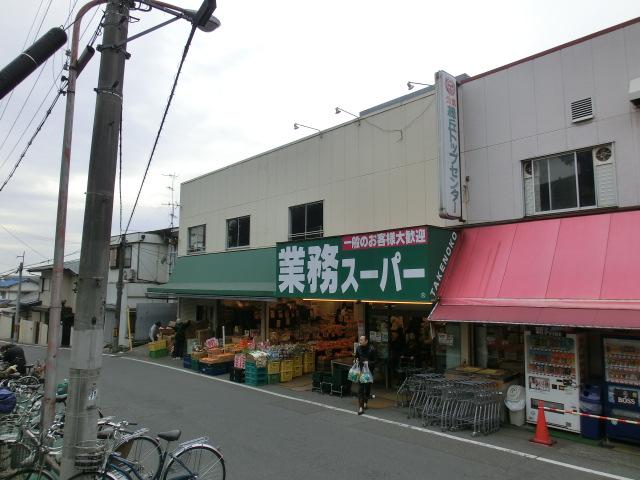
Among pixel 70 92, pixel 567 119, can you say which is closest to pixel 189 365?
pixel 70 92

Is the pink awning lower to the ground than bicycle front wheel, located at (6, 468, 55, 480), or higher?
higher

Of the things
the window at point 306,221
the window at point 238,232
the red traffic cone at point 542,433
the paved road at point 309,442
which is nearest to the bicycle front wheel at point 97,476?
the paved road at point 309,442

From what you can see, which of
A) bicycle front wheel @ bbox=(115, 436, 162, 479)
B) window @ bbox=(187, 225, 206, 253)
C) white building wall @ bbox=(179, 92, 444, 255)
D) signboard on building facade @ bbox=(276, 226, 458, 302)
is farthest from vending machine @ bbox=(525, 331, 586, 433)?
window @ bbox=(187, 225, 206, 253)

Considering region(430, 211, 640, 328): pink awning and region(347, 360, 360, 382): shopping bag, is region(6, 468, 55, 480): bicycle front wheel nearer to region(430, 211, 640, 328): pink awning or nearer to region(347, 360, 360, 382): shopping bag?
region(347, 360, 360, 382): shopping bag

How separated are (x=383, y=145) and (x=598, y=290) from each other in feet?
26.1

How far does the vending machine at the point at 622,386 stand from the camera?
8.92 meters

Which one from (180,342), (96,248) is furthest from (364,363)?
(180,342)

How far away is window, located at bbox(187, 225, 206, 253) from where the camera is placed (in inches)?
962

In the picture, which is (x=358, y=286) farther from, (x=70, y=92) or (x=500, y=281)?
(x=70, y=92)

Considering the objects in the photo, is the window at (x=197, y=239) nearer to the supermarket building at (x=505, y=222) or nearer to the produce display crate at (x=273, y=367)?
the supermarket building at (x=505, y=222)

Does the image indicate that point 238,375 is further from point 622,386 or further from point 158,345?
point 622,386

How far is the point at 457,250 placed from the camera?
12.2 meters

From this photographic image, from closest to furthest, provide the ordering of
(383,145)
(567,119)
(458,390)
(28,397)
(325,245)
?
1. (28,397)
2. (458,390)
3. (567,119)
4. (325,245)
5. (383,145)

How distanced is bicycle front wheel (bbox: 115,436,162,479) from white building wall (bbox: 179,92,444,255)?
9195 millimetres
